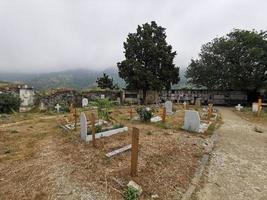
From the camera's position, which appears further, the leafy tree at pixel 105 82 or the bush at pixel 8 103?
the leafy tree at pixel 105 82

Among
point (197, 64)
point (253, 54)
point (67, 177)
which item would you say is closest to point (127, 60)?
point (197, 64)

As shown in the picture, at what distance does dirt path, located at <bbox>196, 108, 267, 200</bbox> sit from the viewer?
4266 millimetres

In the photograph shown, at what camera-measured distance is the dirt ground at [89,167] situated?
161 inches

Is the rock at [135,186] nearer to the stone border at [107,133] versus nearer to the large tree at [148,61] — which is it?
the stone border at [107,133]

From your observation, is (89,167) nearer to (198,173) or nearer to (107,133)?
(198,173)

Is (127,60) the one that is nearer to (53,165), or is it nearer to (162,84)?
(162,84)

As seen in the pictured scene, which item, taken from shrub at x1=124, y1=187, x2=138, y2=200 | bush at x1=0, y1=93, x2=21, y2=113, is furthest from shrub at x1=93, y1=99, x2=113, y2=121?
bush at x1=0, y1=93, x2=21, y2=113

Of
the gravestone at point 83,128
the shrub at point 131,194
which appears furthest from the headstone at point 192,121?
the shrub at point 131,194

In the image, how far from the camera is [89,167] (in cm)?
509

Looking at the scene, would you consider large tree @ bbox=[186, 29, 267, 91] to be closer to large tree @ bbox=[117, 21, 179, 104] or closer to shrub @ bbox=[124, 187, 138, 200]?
large tree @ bbox=[117, 21, 179, 104]

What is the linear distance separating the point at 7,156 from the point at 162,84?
63.1ft

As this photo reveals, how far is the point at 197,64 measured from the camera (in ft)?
94.5

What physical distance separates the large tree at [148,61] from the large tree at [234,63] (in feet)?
19.3

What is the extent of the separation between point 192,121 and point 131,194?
6.45 metres
